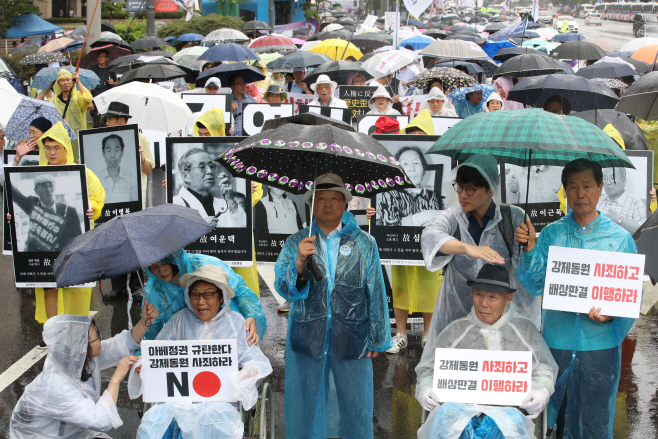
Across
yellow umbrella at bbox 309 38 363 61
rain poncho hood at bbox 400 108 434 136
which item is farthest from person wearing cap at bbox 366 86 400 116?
yellow umbrella at bbox 309 38 363 61

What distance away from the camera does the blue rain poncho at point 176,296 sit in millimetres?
4406

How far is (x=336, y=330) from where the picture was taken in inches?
173

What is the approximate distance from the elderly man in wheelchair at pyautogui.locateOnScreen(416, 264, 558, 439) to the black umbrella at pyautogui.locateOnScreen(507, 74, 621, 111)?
396 centimetres

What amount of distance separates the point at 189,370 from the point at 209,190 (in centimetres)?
238

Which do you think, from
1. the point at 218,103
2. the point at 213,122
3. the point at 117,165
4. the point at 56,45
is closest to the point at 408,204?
the point at 213,122

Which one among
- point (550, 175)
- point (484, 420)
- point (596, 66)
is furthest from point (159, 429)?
point (596, 66)

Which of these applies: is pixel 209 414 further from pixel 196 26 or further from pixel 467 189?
pixel 196 26

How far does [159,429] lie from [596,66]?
37.6 ft

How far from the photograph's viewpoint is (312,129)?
3.93 m

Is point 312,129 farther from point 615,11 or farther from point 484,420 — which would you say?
point 615,11

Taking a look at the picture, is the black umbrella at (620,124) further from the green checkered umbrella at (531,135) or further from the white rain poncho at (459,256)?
the white rain poncho at (459,256)

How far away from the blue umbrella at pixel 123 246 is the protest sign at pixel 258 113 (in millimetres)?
5479

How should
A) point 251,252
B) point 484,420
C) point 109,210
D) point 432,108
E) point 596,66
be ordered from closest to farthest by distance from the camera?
point 484,420
point 251,252
point 109,210
point 432,108
point 596,66

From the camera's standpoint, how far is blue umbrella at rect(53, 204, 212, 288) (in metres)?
3.77
